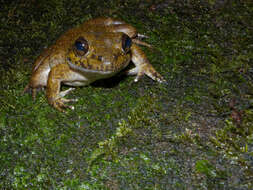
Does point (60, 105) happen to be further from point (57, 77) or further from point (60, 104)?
point (57, 77)

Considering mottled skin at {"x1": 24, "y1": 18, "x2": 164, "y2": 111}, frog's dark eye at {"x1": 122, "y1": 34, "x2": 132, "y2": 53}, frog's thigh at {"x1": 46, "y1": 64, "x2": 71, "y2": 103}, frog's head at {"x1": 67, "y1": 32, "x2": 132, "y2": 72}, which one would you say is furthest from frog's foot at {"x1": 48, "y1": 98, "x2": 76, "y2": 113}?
frog's dark eye at {"x1": 122, "y1": 34, "x2": 132, "y2": 53}

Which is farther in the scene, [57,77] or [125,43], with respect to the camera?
[57,77]

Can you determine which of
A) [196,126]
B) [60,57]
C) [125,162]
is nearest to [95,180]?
[125,162]

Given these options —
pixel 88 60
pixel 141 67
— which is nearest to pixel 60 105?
pixel 88 60

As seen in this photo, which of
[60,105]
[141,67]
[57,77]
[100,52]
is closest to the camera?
[100,52]

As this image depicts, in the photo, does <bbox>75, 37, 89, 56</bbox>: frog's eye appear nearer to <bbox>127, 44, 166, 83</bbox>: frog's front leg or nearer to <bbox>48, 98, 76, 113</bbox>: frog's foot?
<bbox>48, 98, 76, 113</bbox>: frog's foot

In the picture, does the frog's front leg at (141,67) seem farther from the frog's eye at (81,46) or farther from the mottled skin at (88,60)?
the frog's eye at (81,46)

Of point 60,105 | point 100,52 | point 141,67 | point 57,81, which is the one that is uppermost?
point 100,52

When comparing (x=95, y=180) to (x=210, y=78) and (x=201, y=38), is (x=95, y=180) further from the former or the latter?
(x=201, y=38)
